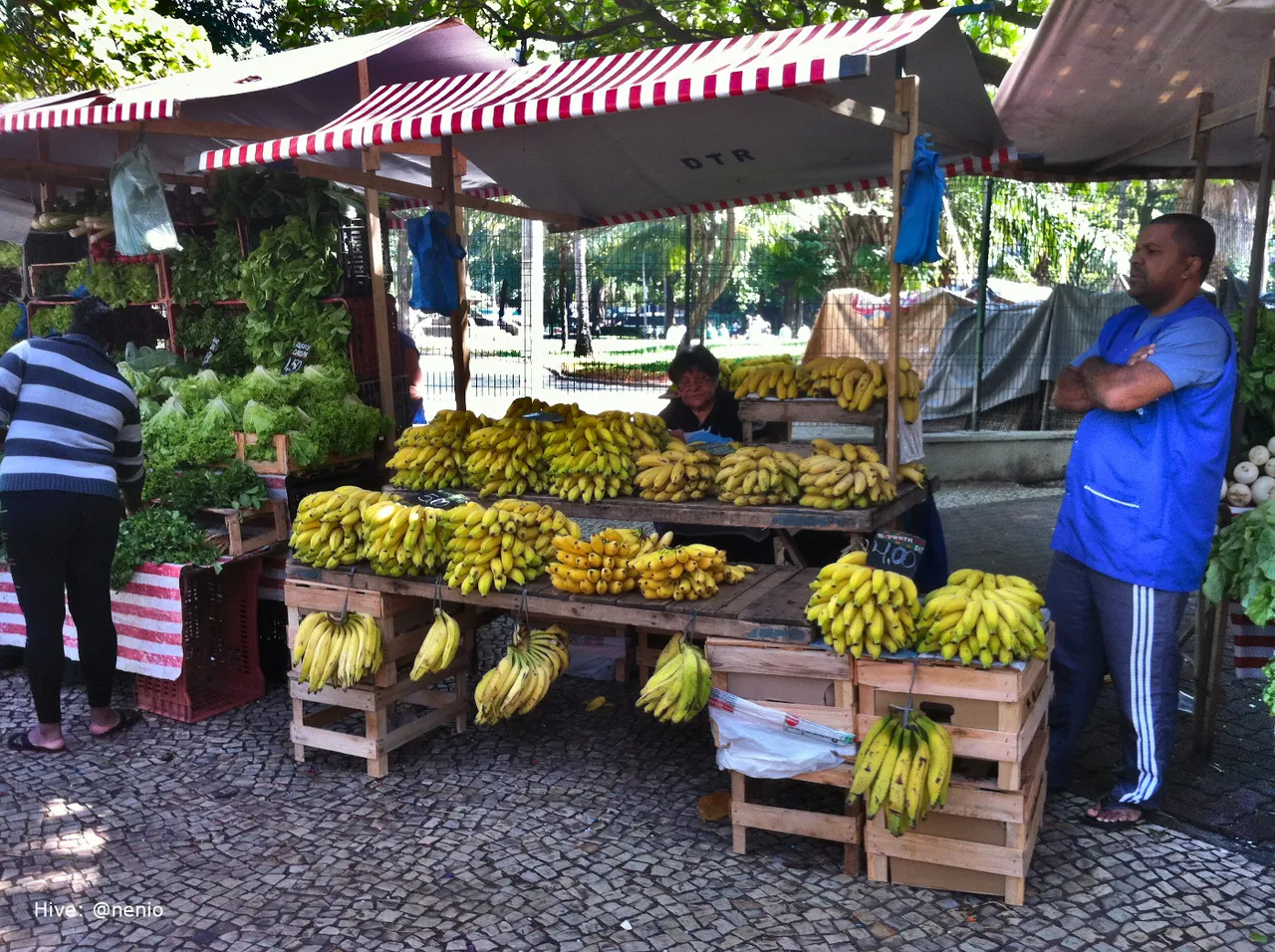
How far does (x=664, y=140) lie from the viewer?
240 inches

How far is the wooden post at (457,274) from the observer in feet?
20.8

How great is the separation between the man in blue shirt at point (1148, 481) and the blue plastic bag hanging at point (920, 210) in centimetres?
84

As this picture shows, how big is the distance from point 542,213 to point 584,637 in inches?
131

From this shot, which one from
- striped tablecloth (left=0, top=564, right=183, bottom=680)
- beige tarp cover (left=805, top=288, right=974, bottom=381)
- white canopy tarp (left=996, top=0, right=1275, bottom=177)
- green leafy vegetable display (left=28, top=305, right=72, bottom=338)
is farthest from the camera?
beige tarp cover (left=805, top=288, right=974, bottom=381)

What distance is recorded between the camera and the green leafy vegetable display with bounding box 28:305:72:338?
7.77m

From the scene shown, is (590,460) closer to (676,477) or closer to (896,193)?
(676,477)

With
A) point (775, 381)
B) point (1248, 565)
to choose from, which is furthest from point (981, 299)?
point (1248, 565)

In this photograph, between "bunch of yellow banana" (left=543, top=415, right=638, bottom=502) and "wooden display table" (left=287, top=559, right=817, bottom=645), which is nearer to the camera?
"wooden display table" (left=287, top=559, right=817, bottom=645)

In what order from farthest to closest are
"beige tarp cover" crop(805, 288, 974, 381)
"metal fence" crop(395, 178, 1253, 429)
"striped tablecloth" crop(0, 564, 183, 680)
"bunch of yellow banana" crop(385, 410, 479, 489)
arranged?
"beige tarp cover" crop(805, 288, 974, 381) < "metal fence" crop(395, 178, 1253, 429) < "bunch of yellow banana" crop(385, 410, 479, 489) < "striped tablecloth" crop(0, 564, 183, 680)

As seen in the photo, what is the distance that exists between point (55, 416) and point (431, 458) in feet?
5.95

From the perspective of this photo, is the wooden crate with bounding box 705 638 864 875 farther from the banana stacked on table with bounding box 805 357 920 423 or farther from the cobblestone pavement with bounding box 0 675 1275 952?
the banana stacked on table with bounding box 805 357 920 423

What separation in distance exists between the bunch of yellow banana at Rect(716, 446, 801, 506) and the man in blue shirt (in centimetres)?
124

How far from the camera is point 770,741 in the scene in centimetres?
364

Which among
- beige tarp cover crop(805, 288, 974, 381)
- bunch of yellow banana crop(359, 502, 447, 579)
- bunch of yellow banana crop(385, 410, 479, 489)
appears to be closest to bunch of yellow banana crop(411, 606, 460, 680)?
bunch of yellow banana crop(359, 502, 447, 579)
